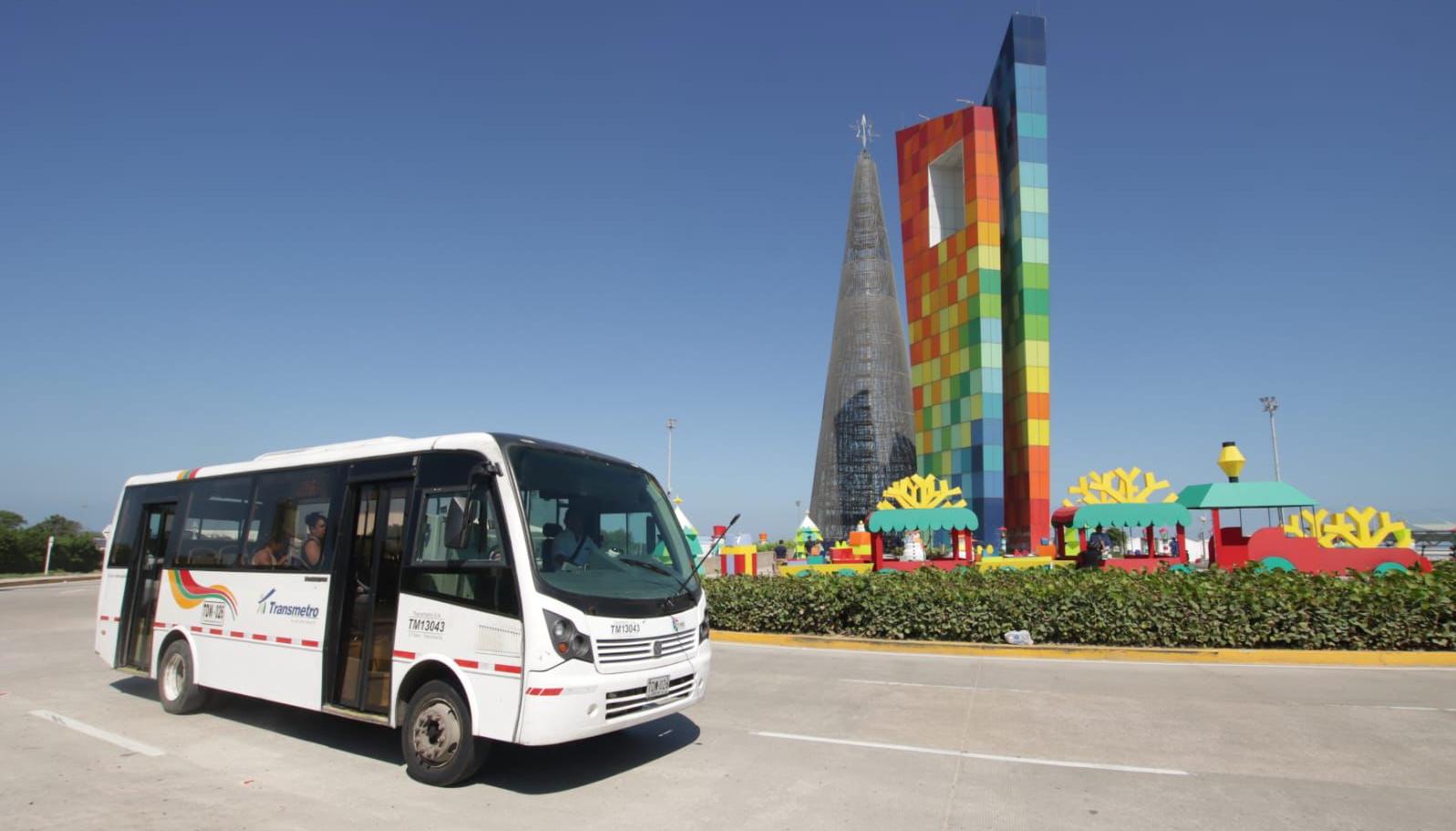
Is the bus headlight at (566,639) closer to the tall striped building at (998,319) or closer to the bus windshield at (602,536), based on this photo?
the bus windshield at (602,536)

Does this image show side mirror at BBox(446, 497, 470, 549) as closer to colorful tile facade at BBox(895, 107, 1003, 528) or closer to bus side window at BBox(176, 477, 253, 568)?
bus side window at BBox(176, 477, 253, 568)

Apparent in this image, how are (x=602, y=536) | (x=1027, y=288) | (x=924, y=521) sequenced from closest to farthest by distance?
(x=602, y=536) → (x=924, y=521) → (x=1027, y=288)

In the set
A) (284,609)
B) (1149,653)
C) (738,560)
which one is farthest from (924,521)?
(284,609)

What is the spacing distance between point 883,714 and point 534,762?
3.40 metres

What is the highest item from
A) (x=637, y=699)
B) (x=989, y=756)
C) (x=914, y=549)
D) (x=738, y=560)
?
(x=914, y=549)

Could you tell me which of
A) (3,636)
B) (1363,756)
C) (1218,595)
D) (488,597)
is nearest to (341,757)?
(488,597)

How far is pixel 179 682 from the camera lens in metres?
8.10

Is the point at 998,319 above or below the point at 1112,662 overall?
above

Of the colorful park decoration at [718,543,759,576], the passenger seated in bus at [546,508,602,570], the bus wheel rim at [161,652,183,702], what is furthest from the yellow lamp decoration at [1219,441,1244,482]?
the bus wheel rim at [161,652,183,702]

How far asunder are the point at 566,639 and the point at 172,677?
5.53 metres

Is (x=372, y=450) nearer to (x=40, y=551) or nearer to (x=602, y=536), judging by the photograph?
(x=602, y=536)

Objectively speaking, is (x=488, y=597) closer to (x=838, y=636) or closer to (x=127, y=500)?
(x=127, y=500)

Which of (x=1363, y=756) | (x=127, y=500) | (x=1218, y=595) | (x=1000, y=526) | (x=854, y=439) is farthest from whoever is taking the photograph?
(x=854, y=439)

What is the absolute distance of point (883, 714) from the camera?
776 centimetres
